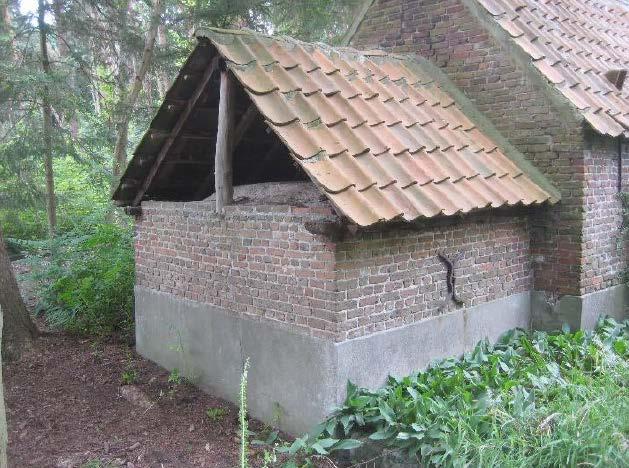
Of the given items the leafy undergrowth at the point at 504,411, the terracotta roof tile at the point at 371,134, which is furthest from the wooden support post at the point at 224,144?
the leafy undergrowth at the point at 504,411

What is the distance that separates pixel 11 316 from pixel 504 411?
6.26 metres

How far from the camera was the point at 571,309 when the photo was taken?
22.6 ft

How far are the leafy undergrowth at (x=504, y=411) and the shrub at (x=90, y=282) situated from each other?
506cm

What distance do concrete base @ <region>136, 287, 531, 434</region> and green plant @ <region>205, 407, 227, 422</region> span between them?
0.20 meters

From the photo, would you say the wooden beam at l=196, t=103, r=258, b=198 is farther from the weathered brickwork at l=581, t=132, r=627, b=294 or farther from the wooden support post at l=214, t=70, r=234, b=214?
the weathered brickwork at l=581, t=132, r=627, b=294

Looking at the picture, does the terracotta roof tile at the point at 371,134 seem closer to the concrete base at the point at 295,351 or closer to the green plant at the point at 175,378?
the concrete base at the point at 295,351

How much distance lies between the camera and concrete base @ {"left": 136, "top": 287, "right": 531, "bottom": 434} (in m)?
5.24

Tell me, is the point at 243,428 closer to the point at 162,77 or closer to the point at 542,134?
the point at 542,134

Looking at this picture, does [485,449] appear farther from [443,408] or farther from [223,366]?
[223,366]

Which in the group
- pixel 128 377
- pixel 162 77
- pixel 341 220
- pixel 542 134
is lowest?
pixel 128 377

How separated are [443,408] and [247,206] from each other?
2596 mm

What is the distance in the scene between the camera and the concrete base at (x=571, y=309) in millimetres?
6855

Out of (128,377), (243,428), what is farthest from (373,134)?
(128,377)

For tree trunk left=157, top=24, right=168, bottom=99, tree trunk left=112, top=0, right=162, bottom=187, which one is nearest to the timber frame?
tree trunk left=112, top=0, right=162, bottom=187
